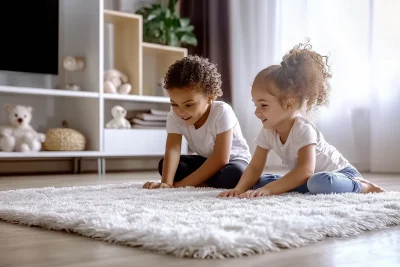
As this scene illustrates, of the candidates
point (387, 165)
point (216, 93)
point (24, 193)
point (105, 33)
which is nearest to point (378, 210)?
point (216, 93)

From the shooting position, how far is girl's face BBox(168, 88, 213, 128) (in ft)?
5.41

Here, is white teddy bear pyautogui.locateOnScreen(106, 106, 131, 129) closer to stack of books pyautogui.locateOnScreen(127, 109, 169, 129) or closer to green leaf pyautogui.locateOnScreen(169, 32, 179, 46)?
stack of books pyautogui.locateOnScreen(127, 109, 169, 129)

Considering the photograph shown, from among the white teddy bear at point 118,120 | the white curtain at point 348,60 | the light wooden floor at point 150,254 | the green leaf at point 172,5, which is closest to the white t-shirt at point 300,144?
the light wooden floor at point 150,254

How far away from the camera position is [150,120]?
334 cm

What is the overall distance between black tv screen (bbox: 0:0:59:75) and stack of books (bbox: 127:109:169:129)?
558 millimetres

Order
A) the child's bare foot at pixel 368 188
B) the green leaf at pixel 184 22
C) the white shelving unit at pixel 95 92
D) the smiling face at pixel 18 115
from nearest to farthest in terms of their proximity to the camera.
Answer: the child's bare foot at pixel 368 188, the smiling face at pixel 18 115, the white shelving unit at pixel 95 92, the green leaf at pixel 184 22

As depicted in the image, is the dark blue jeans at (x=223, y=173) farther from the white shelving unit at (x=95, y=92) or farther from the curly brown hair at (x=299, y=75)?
the white shelving unit at (x=95, y=92)

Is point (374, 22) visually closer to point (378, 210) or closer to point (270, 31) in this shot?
point (270, 31)

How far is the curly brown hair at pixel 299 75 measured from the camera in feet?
4.76

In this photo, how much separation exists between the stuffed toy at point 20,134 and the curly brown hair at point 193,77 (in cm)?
144

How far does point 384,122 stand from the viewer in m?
2.91

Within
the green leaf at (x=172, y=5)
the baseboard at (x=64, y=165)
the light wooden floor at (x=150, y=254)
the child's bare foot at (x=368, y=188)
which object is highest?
the green leaf at (x=172, y=5)

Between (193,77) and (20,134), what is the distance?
5.12 ft

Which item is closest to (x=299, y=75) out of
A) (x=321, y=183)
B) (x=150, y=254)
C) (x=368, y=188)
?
(x=321, y=183)
